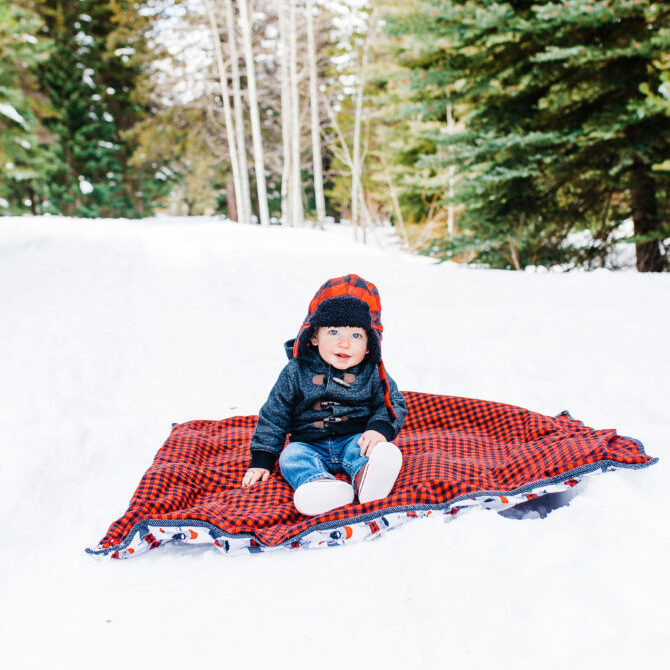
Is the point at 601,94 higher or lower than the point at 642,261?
higher

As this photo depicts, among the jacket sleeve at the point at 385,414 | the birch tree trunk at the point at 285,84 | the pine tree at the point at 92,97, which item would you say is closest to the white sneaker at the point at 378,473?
the jacket sleeve at the point at 385,414

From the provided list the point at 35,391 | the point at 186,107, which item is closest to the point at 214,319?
the point at 35,391

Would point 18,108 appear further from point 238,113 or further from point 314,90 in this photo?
point 314,90

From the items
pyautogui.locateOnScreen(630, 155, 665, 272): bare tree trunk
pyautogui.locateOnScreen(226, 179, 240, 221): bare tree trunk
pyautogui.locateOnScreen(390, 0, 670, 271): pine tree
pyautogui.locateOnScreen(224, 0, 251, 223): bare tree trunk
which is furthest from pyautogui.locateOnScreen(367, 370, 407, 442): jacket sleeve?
pyautogui.locateOnScreen(226, 179, 240, 221): bare tree trunk

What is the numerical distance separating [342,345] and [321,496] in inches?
28.9

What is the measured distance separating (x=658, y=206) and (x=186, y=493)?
611cm

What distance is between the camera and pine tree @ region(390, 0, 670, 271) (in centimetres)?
546

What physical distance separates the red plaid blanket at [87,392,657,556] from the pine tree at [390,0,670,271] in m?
3.66

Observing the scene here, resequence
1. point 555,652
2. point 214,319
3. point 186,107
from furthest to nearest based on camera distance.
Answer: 1. point 186,107
2. point 214,319
3. point 555,652

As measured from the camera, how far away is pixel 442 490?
7.18 feet

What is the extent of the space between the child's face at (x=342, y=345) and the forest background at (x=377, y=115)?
3769mm

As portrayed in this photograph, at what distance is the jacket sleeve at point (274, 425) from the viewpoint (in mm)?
2613

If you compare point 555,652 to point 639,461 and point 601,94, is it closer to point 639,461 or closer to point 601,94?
point 639,461

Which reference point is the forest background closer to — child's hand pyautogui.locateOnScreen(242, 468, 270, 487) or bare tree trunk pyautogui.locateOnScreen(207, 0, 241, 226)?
bare tree trunk pyautogui.locateOnScreen(207, 0, 241, 226)
